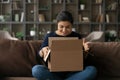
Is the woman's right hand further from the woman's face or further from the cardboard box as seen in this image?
the woman's face

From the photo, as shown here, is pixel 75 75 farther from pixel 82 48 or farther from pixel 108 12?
pixel 108 12

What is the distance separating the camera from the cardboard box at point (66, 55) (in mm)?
2457

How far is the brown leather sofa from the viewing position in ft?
9.06

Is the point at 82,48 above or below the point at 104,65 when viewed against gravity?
above

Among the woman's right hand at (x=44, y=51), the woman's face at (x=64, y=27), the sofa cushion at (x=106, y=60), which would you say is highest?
the woman's face at (x=64, y=27)

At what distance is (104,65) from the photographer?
2.80 meters

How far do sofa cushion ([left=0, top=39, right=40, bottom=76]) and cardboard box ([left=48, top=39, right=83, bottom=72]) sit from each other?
364 millimetres

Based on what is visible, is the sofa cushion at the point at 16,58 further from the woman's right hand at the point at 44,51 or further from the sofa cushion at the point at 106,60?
the sofa cushion at the point at 106,60

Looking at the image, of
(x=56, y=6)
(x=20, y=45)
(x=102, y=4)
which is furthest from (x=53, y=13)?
(x=20, y=45)

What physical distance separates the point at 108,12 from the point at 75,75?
5.40 metres

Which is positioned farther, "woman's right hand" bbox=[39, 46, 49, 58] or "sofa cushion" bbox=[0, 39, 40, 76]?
"sofa cushion" bbox=[0, 39, 40, 76]

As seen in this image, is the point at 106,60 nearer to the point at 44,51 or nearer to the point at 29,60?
the point at 44,51

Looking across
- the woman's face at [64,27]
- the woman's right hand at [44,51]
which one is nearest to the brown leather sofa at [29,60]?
the woman's right hand at [44,51]

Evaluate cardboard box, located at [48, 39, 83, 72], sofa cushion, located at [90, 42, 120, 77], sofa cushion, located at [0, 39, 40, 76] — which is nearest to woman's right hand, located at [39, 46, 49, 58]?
cardboard box, located at [48, 39, 83, 72]
